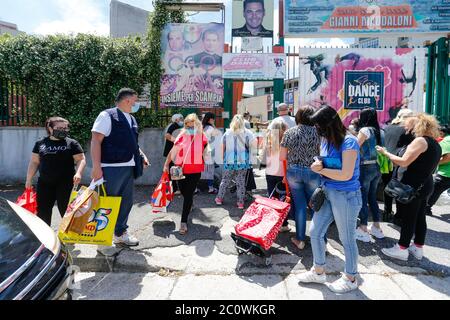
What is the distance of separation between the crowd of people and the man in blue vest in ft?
0.04

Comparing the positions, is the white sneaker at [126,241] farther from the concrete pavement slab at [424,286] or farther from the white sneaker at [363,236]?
the concrete pavement slab at [424,286]

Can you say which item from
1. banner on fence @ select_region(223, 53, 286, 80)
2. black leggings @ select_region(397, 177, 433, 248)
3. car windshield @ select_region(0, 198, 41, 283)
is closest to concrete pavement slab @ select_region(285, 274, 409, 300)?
black leggings @ select_region(397, 177, 433, 248)

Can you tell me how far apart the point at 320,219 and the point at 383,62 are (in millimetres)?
6065

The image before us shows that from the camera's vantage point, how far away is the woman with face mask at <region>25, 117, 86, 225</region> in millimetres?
3996

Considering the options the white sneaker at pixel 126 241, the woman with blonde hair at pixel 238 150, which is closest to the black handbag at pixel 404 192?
the woman with blonde hair at pixel 238 150

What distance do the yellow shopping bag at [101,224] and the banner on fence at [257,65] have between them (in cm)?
515

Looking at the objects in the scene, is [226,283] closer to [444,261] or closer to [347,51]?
[444,261]

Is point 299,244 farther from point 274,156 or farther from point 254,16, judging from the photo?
point 254,16

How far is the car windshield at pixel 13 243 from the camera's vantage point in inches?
81.6

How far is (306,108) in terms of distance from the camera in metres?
4.20

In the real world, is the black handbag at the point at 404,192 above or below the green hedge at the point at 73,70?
below

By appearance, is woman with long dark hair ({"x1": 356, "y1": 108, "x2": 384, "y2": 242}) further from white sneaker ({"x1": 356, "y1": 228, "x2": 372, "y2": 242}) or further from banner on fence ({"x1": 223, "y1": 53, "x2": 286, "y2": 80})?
banner on fence ({"x1": 223, "y1": 53, "x2": 286, "y2": 80})
